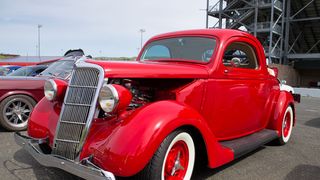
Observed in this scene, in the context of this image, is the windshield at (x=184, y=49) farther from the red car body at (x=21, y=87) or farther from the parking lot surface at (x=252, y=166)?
the red car body at (x=21, y=87)

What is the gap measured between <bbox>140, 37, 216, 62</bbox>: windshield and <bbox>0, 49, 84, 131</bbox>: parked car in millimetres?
2063

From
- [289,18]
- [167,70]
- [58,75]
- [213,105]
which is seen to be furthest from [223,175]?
[289,18]

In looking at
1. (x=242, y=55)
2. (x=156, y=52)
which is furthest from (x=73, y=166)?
(x=242, y=55)

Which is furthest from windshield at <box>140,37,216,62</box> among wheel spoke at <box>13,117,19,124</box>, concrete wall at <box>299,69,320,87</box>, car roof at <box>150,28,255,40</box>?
concrete wall at <box>299,69,320,87</box>

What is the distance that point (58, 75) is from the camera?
21.3 feet

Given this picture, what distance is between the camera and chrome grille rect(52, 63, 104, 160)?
10.1 ft

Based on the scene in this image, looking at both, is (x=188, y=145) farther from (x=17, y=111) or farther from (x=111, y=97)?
(x=17, y=111)

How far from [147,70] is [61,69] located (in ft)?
12.5

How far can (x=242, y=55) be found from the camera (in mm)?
5203

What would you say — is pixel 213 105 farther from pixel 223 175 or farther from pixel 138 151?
pixel 138 151

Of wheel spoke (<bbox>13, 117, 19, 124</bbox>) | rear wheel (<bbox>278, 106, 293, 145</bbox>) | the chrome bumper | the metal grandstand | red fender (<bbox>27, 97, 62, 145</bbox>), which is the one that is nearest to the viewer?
the chrome bumper

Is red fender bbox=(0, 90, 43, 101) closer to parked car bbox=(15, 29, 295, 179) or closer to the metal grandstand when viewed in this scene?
parked car bbox=(15, 29, 295, 179)

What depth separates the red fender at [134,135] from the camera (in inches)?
111

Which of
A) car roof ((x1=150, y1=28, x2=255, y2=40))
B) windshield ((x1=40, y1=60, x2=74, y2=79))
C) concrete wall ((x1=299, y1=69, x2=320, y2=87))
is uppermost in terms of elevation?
car roof ((x1=150, y1=28, x2=255, y2=40))
